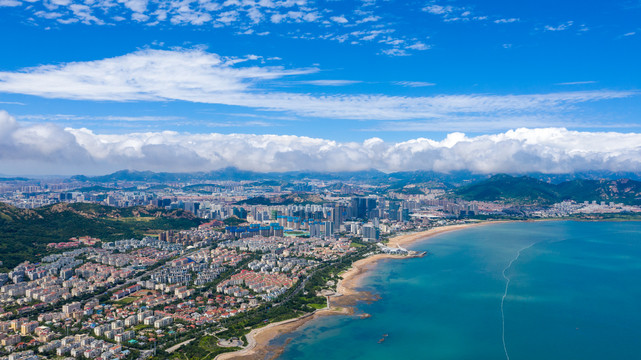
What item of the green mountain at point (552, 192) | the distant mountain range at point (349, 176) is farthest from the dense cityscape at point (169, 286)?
the distant mountain range at point (349, 176)

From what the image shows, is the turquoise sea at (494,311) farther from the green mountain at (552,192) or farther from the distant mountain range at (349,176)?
the distant mountain range at (349,176)

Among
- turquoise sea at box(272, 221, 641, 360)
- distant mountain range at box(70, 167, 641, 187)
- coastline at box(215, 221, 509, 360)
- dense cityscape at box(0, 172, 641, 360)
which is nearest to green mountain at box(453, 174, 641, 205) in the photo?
distant mountain range at box(70, 167, 641, 187)

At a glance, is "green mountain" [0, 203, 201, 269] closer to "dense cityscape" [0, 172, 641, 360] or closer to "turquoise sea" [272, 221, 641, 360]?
"dense cityscape" [0, 172, 641, 360]

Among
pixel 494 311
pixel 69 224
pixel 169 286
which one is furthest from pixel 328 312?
pixel 69 224

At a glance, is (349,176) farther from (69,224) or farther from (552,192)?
(69,224)

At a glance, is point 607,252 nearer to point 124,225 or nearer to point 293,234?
point 293,234

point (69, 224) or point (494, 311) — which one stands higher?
point (69, 224)

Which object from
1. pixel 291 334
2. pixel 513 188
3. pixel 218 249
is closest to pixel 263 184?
pixel 513 188
